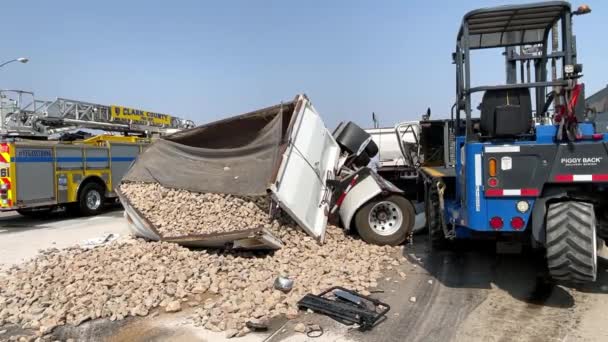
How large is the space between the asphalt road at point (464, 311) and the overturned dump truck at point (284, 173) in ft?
3.51

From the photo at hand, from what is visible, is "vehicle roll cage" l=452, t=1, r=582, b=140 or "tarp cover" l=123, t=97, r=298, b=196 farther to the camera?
"tarp cover" l=123, t=97, r=298, b=196

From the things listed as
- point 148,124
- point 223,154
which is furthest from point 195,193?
point 148,124

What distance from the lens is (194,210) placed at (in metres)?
6.91

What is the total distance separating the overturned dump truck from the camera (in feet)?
21.9

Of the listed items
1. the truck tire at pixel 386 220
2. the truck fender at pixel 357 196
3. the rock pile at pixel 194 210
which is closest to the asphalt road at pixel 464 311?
the truck tire at pixel 386 220

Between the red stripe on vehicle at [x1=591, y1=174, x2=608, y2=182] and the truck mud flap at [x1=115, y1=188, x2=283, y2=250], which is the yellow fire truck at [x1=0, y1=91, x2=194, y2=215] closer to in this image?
the truck mud flap at [x1=115, y1=188, x2=283, y2=250]

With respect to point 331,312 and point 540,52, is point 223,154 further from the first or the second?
point 540,52

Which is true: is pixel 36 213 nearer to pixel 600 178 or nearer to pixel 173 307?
pixel 173 307

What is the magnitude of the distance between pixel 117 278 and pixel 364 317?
9.50 feet

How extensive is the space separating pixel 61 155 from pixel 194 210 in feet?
23.6

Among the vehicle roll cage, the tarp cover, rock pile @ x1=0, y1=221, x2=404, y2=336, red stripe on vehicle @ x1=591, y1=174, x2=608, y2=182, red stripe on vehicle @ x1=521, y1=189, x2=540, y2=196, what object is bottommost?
rock pile @ x1=0, y1=221, x2=404, y2=336

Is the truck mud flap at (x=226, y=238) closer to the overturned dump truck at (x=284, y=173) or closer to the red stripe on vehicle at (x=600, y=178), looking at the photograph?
the overturned dump truck at (x=284, y=173)

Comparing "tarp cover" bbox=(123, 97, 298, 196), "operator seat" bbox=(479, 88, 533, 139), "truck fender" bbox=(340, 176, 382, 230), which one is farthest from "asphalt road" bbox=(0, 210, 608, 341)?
"tarp cover" bbox=(123, 97, 298, 196)

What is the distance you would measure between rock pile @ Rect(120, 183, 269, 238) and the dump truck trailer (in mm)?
5464
